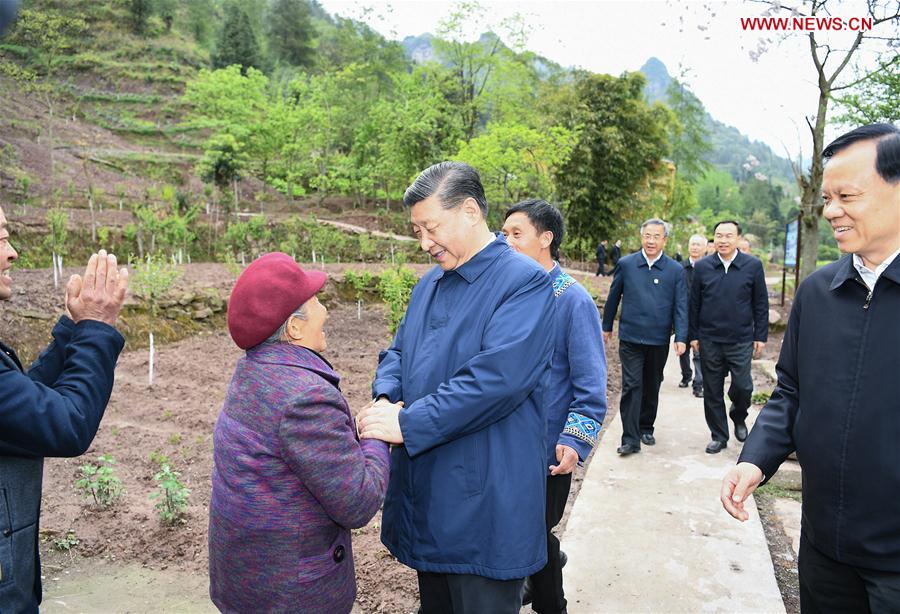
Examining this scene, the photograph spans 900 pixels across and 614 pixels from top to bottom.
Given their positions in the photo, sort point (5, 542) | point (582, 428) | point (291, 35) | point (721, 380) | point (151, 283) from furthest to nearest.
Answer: point (291, 35)
point (151, 283)
point (721, 380)
point (582, 428)
point (5, 542)

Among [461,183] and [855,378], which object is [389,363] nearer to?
[461,183]

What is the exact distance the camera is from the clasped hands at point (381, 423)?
5.91 ft

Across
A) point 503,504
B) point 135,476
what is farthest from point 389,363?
point 135,476

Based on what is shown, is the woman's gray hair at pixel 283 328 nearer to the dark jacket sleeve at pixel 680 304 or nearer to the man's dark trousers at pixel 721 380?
the dark jacket sleeve at pixel 680 304

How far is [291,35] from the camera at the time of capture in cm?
4556

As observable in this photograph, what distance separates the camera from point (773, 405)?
207cm

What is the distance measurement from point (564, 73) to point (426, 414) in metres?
27.4

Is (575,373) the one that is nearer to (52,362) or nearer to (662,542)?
(662,542)

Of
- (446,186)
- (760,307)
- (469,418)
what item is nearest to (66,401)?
(469,418)

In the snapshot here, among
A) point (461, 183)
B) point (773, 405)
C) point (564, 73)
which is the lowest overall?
point (773, 405)

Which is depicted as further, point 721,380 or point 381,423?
point 721,380

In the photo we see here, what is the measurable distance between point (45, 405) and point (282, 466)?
22.7 inches

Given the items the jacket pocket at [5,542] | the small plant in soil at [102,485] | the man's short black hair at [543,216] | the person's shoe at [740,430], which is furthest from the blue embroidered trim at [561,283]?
the person's shoe at [740,430]

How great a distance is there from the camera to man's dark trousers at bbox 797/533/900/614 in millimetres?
1656
